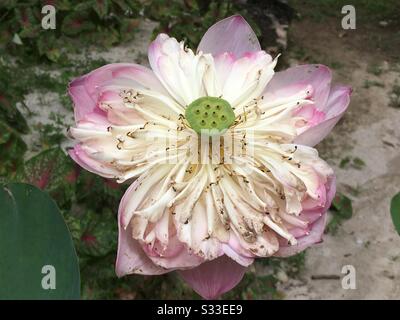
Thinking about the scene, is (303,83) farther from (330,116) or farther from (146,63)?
(146,63)

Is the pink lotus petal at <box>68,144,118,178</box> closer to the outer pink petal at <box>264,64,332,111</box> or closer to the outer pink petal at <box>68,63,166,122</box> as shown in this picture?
the outer pink petal at <box>68,63,166,122</box>

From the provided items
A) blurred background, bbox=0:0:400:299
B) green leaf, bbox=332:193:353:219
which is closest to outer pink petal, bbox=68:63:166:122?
blurred background, bbox=0:0:400:299

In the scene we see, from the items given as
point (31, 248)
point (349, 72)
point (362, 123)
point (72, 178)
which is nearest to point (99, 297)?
point (72, 178)

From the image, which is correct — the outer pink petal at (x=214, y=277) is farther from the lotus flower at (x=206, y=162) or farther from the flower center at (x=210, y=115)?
the flower center at (x=210, y=115)

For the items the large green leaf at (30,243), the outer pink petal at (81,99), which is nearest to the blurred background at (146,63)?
the outer pink petal at (81,99)

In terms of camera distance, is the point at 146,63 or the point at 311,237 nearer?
the point at 311,237

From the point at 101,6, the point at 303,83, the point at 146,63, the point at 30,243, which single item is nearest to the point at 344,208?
the point at 146,63
